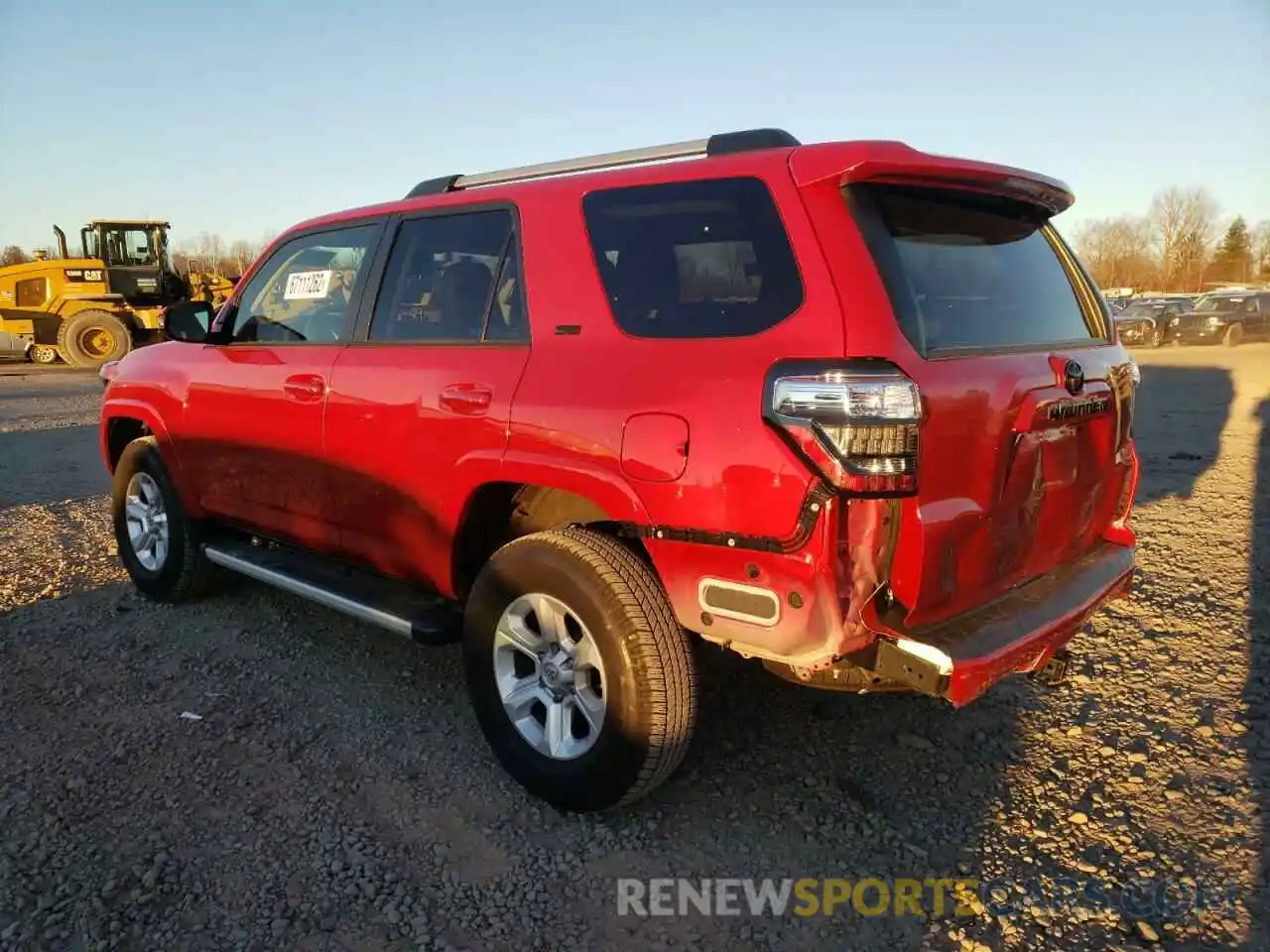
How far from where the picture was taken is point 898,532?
226 cm

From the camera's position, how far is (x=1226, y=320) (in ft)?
86.7

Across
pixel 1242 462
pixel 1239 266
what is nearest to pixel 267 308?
pixel 1242 462

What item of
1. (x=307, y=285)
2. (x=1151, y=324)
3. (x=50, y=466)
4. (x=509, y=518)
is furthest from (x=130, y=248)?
(x=1151, y=324)

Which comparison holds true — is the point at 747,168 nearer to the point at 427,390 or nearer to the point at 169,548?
the point at 427,390

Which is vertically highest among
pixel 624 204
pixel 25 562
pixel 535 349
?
pixel 624 204

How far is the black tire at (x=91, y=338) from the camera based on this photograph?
19.8 meters

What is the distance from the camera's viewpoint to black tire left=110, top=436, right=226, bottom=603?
4.55 m

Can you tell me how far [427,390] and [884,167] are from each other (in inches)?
68.4

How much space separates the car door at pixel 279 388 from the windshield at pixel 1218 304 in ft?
98.8

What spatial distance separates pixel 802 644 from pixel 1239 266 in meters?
90.2

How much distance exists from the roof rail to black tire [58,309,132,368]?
63.9ft

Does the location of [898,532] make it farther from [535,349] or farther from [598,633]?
[535,349]

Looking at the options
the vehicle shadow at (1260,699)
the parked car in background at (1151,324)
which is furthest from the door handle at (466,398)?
the parked car in background at (1151,324)

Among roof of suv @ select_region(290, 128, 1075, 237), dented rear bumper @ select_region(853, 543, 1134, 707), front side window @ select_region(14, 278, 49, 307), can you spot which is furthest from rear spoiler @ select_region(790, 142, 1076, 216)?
front side window @ select_region(14, 278, 49, 307)
